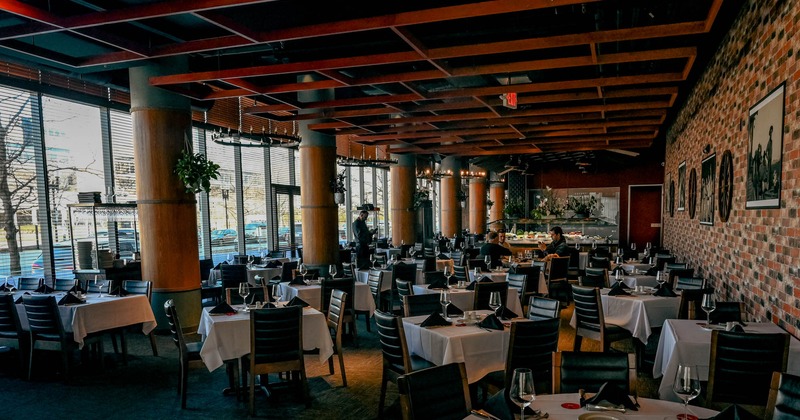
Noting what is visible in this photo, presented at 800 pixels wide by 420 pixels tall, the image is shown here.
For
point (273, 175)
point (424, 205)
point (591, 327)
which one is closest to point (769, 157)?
point (591, 327)

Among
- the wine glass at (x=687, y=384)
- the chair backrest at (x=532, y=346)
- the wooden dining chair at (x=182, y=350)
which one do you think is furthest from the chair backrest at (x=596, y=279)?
the wooden dining chair at (x=182, y=350)

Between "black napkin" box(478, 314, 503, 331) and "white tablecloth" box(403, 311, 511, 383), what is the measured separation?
4 centimetres

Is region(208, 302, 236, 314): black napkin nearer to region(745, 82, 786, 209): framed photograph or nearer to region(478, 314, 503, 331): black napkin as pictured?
region(478, 314, 503, 331): black napkin

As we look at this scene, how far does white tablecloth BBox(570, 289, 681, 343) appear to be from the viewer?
199 inches

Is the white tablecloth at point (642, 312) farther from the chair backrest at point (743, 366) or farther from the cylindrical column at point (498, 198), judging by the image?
the cylindrical column at point (498, 198)

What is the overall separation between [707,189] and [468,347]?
4186 mm

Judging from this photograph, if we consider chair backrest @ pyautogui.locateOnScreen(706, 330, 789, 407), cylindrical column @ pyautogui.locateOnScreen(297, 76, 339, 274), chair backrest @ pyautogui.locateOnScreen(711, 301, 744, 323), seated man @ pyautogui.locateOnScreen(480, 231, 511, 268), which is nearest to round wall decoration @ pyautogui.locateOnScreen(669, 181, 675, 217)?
seated man @ pyautogui.locateOnScreen(480, 231, 511, 268)

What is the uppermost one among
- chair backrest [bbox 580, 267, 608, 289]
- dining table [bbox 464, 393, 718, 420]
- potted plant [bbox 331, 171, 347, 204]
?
potted plant [bbox 331, 171, 347, 204]

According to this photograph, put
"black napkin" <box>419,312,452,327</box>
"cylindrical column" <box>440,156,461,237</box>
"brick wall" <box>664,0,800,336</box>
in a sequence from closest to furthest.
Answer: "brick wall" <box>664,0,800,336</box>
"black napkin" <box>419,312,452,327</box>
"cylindrical column" <box>440,156,461,237</box>

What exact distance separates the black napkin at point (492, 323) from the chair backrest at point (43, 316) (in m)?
4.20

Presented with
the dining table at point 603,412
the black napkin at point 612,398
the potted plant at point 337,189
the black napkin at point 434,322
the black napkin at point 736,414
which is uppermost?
the potted plant at point 337,189

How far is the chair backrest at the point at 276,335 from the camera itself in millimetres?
4105

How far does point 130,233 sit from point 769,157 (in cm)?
897

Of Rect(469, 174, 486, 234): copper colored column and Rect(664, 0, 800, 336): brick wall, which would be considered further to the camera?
Rect(469, 174, 486, 234): copper colored column
